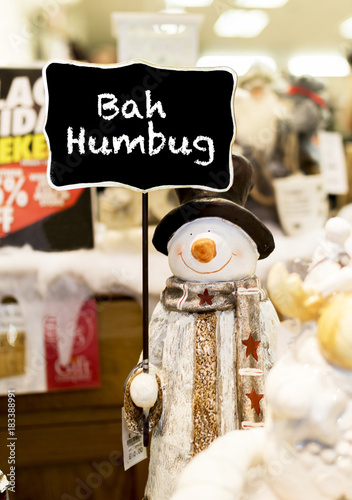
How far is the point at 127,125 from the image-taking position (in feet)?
3.29

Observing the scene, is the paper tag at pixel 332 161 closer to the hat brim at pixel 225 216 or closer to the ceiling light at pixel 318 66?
the ceiling light at pixel 318 66

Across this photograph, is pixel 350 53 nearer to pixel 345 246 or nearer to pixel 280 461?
pixel 345 246

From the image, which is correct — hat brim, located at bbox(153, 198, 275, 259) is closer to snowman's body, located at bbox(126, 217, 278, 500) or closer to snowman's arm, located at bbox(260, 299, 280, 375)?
snowman's body, located at bbox(126, 217, 278, 500)

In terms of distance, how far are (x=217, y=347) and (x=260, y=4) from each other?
48.2 inches

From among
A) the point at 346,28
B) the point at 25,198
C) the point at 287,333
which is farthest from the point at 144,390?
the point at 346,28

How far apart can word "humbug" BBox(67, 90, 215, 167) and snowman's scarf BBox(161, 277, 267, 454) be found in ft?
1.03

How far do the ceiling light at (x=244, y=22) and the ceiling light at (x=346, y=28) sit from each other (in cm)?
28

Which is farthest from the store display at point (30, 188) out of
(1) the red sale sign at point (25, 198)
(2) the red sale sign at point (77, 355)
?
(2) the red sale sign at point (77, 355)

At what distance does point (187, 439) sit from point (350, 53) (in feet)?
4.62

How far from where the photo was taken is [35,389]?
1.62 m

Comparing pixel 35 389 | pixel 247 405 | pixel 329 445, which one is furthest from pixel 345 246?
pixel 35 389

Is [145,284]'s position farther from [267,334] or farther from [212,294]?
[267,334]

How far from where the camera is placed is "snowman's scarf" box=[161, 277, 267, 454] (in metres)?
1.05

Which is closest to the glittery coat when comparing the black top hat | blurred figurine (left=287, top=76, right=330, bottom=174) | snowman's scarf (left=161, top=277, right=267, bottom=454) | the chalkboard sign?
snowman's scarf (left=161, top=277, right=267, bottom=454)
